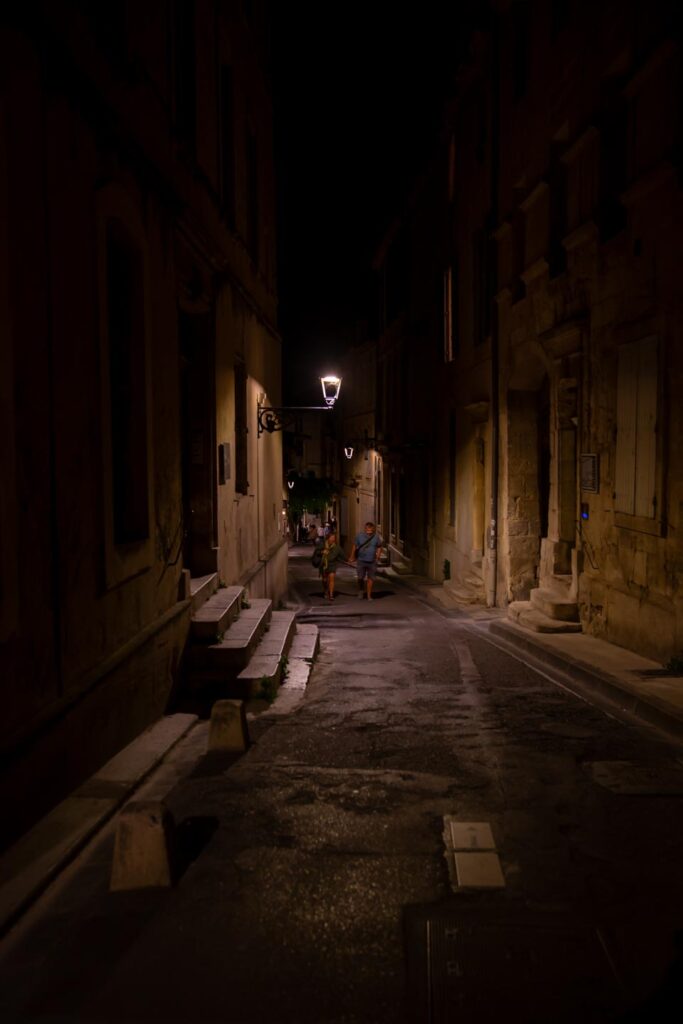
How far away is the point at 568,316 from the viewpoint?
11953 mm

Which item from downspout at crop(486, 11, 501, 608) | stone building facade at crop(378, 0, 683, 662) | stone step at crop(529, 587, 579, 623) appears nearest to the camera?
stone building facade at crop(378, 0, 683, 662)

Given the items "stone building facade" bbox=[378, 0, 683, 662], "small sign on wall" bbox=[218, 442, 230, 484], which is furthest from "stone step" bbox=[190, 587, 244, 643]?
"stone building facade" bbox=[378, 0, 683, 662]

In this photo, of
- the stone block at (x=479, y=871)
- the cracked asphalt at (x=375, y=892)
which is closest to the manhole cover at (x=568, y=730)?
the cracked asphalt at (x=375, y=892)

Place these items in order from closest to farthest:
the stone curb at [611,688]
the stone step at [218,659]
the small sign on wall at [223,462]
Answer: the stone curb at [611,688] → the stone step at [218,659] → the small sign on wall at [223,462]

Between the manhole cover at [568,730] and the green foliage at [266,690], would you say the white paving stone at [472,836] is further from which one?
the green foliage at [266,690]

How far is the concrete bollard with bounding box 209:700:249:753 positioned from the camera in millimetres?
6652

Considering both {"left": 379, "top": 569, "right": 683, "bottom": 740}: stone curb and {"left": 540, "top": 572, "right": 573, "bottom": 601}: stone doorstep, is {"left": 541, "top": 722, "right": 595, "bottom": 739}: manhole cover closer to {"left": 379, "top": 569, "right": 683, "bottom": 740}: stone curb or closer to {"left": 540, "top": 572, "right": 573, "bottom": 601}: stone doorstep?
{"left": 379, "top": 569, "right": 683, "bottom": 740}: stone curb

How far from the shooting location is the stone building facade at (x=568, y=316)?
9.05 m

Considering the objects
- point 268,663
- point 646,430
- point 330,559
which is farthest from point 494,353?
point 268,663

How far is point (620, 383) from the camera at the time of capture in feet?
33.4

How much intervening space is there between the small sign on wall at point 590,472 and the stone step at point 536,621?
6.71 feet

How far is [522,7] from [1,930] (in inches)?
613

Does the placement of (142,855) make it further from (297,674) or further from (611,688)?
(611,688)

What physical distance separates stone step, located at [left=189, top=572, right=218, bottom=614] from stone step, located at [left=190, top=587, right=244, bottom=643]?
58 mm
